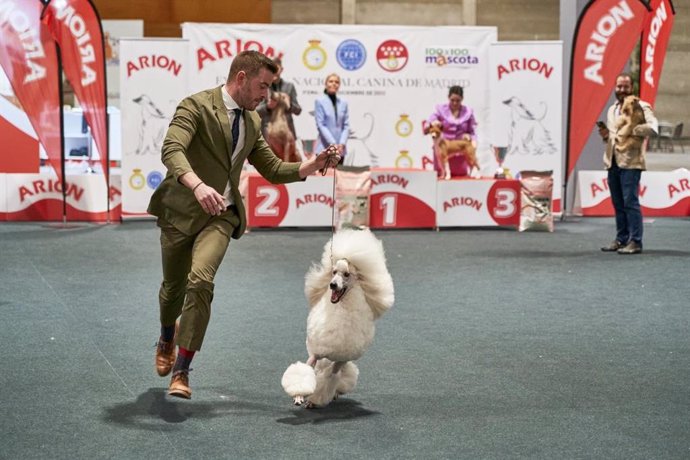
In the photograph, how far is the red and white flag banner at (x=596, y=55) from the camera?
40.0 feet

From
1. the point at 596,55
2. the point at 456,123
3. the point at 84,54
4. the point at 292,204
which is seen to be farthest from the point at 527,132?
the point at 84,54

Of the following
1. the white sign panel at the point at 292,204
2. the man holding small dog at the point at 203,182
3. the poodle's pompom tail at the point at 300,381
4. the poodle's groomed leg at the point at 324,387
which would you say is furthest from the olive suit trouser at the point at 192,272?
the white sign panel at the point at 292,204

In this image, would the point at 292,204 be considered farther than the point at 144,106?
No

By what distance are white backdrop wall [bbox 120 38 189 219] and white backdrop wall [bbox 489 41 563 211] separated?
13.4 feet

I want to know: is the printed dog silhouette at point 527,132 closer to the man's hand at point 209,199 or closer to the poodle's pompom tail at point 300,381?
the poodle's pompom tail at point 300,381

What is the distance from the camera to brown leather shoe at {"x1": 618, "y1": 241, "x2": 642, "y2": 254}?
9898mm

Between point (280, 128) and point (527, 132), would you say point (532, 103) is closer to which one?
point (527, 132)

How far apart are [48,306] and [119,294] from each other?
0.65 metres

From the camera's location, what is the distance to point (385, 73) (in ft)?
46.5

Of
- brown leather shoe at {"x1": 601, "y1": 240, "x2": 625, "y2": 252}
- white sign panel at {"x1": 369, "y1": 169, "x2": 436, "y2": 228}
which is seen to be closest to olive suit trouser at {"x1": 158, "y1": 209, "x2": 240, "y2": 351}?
brown leather shoe at {"x1": 601, "y1": 240, "x2": 625, "y2": 252}

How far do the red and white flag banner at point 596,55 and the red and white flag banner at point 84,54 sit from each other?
5.36 m

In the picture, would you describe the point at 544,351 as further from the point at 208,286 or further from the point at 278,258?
the point at 278,258

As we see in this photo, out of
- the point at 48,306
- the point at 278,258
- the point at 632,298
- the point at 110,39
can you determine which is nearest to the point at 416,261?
the point at 278,258

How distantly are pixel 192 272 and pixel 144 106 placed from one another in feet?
27.7
